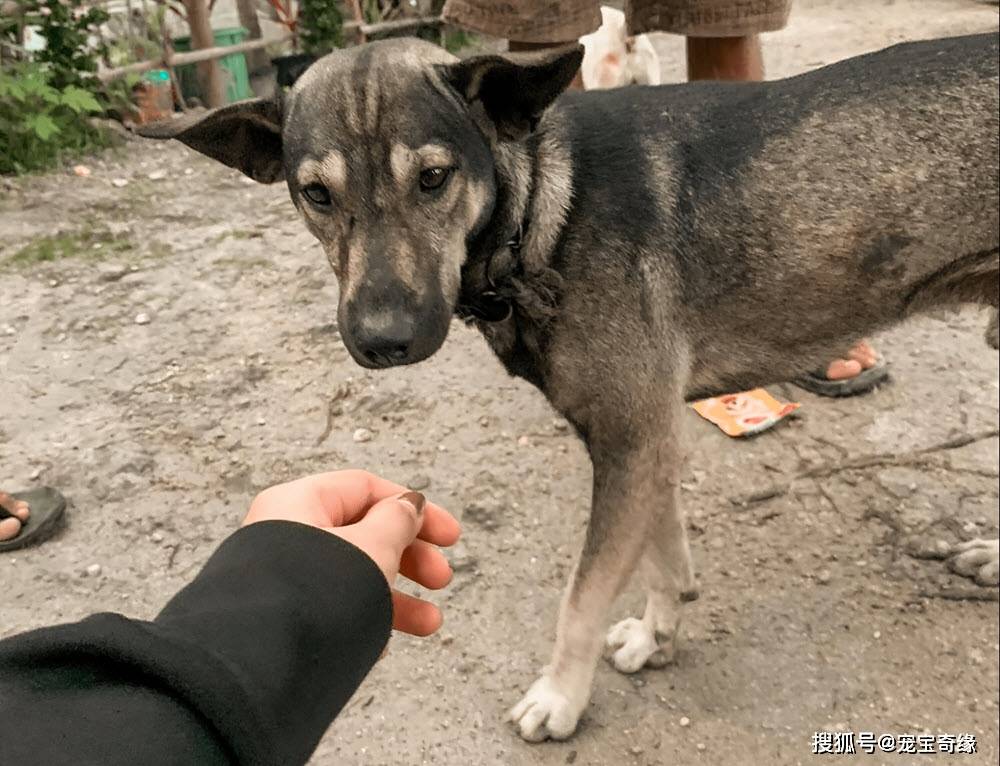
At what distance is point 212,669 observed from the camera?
2.81 feet

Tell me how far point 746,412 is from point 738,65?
120cm

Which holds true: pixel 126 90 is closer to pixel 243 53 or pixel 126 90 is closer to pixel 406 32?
pixel 243 53

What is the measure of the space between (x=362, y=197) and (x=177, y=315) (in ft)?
7.22

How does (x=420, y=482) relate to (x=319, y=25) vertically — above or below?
below

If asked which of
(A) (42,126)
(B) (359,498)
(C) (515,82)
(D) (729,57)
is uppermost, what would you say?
(C) (515,82)

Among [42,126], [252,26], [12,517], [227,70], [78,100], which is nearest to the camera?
[12,517]

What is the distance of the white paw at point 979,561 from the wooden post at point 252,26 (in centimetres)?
574

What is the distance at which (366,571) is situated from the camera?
1091 mm

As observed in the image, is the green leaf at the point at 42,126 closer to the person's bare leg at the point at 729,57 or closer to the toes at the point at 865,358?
the person's bare leg at the point at 729,57

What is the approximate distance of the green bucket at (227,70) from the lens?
20.7 feet

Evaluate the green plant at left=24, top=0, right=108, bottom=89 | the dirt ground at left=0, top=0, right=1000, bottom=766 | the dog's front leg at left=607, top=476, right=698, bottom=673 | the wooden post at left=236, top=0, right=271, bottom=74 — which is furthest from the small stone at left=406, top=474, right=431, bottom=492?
the wooden post at left=236, top=0, right=271, bottom=74

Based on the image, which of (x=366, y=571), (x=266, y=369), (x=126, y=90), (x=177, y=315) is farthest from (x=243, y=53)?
(x=366, y=571)

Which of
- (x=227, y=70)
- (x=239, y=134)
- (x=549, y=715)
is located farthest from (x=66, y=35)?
(x=549, y=715)

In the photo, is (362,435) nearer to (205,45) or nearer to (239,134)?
(239,134)
